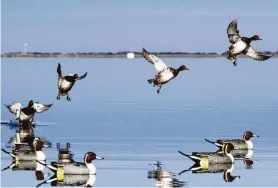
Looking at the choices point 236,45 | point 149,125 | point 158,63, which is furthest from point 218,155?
point 236,45

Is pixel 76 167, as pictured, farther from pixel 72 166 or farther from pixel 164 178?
pixel 164 178

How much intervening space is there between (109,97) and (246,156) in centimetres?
1338

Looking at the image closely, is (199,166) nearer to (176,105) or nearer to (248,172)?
(248,172)

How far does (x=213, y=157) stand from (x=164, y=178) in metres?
1.85

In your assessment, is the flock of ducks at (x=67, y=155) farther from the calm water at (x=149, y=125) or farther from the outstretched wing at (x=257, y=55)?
the outstretched wing at (x=257, y=55)

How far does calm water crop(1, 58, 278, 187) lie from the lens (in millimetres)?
17328

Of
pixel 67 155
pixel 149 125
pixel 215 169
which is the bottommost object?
pixel 215 169

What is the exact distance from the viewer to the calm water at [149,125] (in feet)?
56.9

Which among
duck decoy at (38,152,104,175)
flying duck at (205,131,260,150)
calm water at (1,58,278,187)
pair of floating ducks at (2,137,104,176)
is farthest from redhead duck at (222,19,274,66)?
duck decoy at (38,152,104,175)

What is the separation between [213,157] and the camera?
18.5 m

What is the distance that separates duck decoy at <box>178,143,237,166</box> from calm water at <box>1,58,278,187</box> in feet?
0.71

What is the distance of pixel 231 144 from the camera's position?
1912cm

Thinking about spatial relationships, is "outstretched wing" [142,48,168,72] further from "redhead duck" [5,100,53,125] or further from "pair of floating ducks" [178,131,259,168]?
"pair of floating ducks" [178,131,259,168]

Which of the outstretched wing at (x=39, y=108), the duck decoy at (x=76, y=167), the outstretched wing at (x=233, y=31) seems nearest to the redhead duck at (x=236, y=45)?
the outstretched wing at (x=233, y=31)
